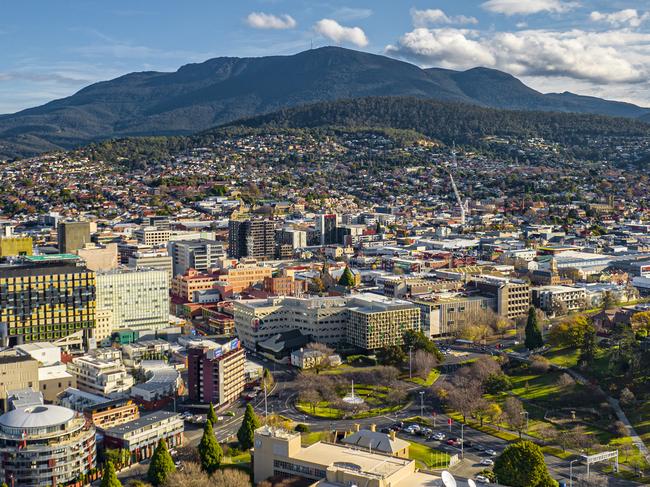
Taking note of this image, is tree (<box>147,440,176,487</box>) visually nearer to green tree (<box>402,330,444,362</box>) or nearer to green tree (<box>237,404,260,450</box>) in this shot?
green tree (<box>237,404,260,450</box>)

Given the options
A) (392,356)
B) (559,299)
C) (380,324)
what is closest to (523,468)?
(392,356)

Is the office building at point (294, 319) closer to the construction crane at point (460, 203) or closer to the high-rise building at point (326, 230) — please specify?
the high-rise building at point (326, 230)

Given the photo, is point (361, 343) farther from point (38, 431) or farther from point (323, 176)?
point (323, 176)

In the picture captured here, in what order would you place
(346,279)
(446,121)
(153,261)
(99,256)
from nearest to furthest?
(346,279)
(99,256)
(153,261)
(446,121)

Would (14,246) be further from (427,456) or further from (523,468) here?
(523,468)

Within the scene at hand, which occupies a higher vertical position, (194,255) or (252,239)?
(252,239)

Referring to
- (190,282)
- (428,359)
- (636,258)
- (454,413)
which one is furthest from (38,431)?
(636,258)

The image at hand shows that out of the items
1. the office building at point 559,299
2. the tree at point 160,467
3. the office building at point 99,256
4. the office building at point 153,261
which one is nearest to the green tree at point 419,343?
the office building at point 559,299
